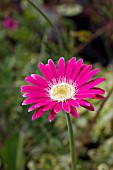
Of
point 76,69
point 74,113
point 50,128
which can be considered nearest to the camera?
point 74,113

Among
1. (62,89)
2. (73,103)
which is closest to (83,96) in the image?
(73,103)

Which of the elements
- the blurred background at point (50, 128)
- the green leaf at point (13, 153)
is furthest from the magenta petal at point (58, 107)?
the green leaf at point (13, 153)

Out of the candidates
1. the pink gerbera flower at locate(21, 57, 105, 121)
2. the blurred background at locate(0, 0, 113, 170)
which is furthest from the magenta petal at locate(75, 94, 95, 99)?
the blurred background at locate(0, 0, 113, 170)

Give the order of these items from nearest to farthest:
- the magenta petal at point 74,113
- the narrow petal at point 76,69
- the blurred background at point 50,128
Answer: the magenta petal at point 74,113, the narrow petal at point 76,69, the blurred background at point 50,128

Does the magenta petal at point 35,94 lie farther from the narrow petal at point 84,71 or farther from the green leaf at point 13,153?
the green leaf at point 13,153

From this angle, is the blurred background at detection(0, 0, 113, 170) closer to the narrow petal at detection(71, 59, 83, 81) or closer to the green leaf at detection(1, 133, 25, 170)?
the green leaf at detection(1, 133, 25, 170)

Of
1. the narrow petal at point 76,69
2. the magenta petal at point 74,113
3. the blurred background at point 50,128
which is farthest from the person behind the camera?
the blurred background at point 50,128

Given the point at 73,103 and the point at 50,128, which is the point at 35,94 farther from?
the point at 50,128

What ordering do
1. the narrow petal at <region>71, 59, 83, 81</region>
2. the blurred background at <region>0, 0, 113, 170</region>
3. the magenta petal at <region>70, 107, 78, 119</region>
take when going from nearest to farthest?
the magenta petal at <region>70, 107, 78, 119</region>, the narrow petal at <region>71, 59, 83, 81</region>, the blurred background at <region>0, 0, 113, 170</region>

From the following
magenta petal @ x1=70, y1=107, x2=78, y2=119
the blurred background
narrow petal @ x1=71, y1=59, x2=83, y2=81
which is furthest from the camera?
the blurred background
